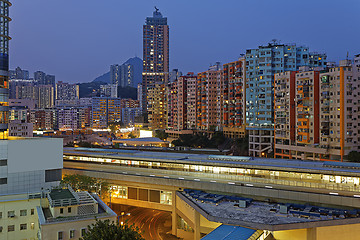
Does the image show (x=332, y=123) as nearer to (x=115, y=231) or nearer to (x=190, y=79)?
(x=115, y=231)

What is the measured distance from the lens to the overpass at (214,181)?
29764 mm

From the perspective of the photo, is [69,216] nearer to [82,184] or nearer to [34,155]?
[34,155]

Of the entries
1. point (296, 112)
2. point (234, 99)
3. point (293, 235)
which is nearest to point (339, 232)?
point (293, 235)

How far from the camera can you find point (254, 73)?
7944 cm

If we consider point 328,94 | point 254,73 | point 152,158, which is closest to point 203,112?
point 254,73

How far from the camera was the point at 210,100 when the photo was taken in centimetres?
10244

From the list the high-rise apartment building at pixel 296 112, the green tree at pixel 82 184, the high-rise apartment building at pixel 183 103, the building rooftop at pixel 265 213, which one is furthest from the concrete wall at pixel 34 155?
the high-rise apartment building at pixel 183 103

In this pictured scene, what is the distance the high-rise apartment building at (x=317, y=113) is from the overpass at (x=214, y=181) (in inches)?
918

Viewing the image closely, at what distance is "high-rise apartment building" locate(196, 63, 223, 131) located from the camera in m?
98.2

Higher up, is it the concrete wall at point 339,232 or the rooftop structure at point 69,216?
the rooftop structure at point 69,216

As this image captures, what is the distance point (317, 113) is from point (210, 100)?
4361 centimetres

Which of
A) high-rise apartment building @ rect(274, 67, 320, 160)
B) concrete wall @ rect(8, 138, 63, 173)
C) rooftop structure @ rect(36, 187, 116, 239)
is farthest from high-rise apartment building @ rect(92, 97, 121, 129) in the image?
rooftop structure @ rect(36, 187, 116, 239)

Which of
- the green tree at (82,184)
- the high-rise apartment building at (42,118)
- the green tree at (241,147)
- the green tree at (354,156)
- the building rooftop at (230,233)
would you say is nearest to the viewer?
the building rooftop at (230,233)

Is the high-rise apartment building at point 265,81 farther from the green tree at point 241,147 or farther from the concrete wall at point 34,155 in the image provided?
the concrete wall at point 34,155
